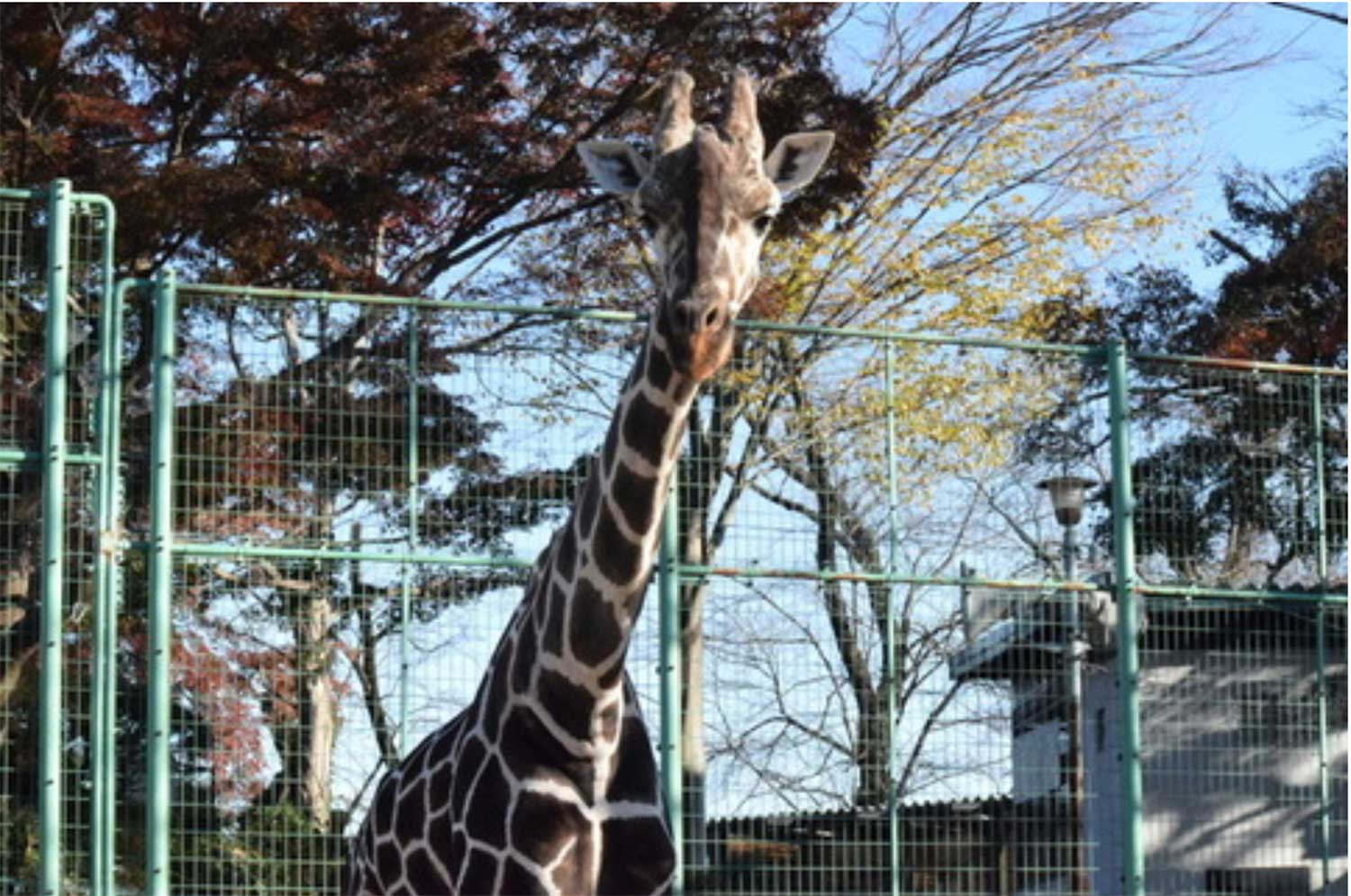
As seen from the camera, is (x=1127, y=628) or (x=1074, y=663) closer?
(x=1127, y=628)

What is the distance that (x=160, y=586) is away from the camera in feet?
31.9

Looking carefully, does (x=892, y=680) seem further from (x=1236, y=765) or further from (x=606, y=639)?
(x=606, y=639)

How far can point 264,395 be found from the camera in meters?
10.5

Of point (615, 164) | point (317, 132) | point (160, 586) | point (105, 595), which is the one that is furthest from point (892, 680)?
point (317, 132)

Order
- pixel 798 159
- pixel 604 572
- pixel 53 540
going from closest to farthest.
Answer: pixel 604 572 < pixel 798 159 < pixel 53 540

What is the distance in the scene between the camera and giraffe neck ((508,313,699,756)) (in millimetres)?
7121

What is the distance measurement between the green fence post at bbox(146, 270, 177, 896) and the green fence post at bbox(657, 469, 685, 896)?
195 cm

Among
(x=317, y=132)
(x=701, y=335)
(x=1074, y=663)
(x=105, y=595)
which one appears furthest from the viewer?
(x=317, y=132)

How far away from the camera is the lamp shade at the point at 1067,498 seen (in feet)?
39.3

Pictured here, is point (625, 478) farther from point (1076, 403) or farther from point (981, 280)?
point (981, 280)

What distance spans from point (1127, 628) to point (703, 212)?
507 cm

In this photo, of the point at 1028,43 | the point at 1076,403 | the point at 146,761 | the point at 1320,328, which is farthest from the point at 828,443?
the point at 1320,328

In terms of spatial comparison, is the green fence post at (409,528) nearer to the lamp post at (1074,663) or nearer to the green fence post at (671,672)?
the green fence post at (671,672)

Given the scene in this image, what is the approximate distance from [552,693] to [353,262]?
7.93 metres
